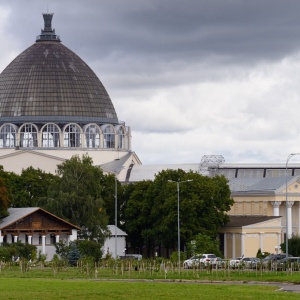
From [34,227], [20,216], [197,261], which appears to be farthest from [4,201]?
[197,261]

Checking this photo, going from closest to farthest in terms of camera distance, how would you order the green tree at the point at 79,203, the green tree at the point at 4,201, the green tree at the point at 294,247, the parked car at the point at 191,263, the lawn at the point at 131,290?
the lawn at the point at 131,290
the parked car at the point at 191,263
the green tree at the point at 294,247
the green tree at the point at 4,201
the green tree at the point at 79,203

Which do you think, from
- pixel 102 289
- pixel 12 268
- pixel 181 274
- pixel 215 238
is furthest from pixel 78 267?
pixel 215 238

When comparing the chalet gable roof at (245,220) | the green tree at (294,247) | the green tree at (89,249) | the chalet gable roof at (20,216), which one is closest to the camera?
the green tree at (89,249)

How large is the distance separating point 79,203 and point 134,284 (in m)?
60.6

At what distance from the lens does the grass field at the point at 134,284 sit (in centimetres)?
7469

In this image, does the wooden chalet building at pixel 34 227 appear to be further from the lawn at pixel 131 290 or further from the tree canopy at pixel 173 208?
the lawn at pixel 131 290

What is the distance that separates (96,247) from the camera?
129 m

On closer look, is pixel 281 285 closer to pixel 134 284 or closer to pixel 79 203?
pixel 134 284

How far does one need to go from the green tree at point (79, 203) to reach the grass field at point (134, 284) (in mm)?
34083

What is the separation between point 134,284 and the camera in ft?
279

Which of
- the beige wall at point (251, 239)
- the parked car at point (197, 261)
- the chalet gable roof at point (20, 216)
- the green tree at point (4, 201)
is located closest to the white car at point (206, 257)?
the parked car at point (197, 261)

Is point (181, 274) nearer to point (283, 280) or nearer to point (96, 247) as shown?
point (283, 280)

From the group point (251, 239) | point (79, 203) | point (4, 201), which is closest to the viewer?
point (4, 201)

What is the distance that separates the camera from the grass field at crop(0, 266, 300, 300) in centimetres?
7469
